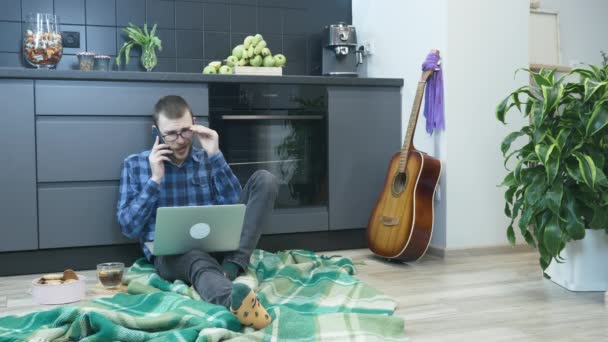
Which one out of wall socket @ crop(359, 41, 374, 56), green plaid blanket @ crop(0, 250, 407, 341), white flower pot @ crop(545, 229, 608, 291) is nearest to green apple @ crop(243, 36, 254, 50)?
wall socket @ crop(359, 41, 374, 56)

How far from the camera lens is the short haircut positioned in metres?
2.55

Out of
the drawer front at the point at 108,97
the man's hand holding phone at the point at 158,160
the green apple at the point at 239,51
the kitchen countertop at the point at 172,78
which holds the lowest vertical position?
the man's hand holding phone at the point at 158,160

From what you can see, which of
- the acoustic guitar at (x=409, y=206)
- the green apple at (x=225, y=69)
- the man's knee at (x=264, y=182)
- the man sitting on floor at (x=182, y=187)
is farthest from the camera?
the green apple at (x=225, y=69)

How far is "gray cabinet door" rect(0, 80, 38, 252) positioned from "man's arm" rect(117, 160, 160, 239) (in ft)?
1.53

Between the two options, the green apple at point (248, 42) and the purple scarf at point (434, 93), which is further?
the green apple at point (248, 42)

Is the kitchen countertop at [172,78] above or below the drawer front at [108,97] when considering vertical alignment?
above

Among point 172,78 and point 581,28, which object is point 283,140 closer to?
point 172,78

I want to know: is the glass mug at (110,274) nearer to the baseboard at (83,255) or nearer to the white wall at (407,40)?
the baseboard at (83,255)

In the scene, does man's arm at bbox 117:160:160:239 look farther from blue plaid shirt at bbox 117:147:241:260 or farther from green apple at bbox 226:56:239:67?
green apple at bbox 226:56:239:67

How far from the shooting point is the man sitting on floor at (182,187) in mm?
2476

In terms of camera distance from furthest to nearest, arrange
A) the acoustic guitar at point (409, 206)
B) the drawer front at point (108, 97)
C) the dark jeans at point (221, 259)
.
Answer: the acoustic guitar at point (409, 206) → the drawer front at point (108, 97) → the dark jeans at point (221, 259)

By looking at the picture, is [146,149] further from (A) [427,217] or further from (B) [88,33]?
(A) [427,217]

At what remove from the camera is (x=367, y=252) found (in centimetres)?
326

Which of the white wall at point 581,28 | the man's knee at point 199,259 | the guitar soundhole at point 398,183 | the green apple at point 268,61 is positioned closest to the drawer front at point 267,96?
the green apple at point 268,61
